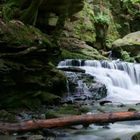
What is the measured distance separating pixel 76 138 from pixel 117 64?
9945 millimetres

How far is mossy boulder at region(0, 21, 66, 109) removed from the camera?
31.1ft

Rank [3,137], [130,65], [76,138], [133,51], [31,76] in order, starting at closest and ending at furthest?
[3,137] → [76,138] → [31,76] → [130,65] → [133,51]

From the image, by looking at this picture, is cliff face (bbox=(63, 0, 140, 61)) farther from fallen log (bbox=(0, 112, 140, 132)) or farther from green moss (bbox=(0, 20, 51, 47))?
fallen log (bbox=(0, 112, 140, 132))

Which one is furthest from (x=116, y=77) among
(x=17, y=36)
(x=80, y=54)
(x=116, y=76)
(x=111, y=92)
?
(x=17, y=36)

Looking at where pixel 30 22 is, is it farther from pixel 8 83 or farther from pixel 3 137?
pixel 3 137

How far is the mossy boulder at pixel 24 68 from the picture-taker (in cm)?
948

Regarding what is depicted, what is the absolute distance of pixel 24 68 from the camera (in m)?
9.75

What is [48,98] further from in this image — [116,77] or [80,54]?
[80,54]

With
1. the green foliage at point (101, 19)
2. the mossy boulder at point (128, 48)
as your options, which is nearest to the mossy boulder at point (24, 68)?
the mossy boulder at point (128, 48)

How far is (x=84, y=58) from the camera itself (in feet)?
56.6

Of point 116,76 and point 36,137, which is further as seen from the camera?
point 116,76

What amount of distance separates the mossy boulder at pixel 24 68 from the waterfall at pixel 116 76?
295 cm

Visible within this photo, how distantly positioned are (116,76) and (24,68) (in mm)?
6258

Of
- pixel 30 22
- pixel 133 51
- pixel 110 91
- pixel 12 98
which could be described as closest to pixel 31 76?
pixel 12 98
